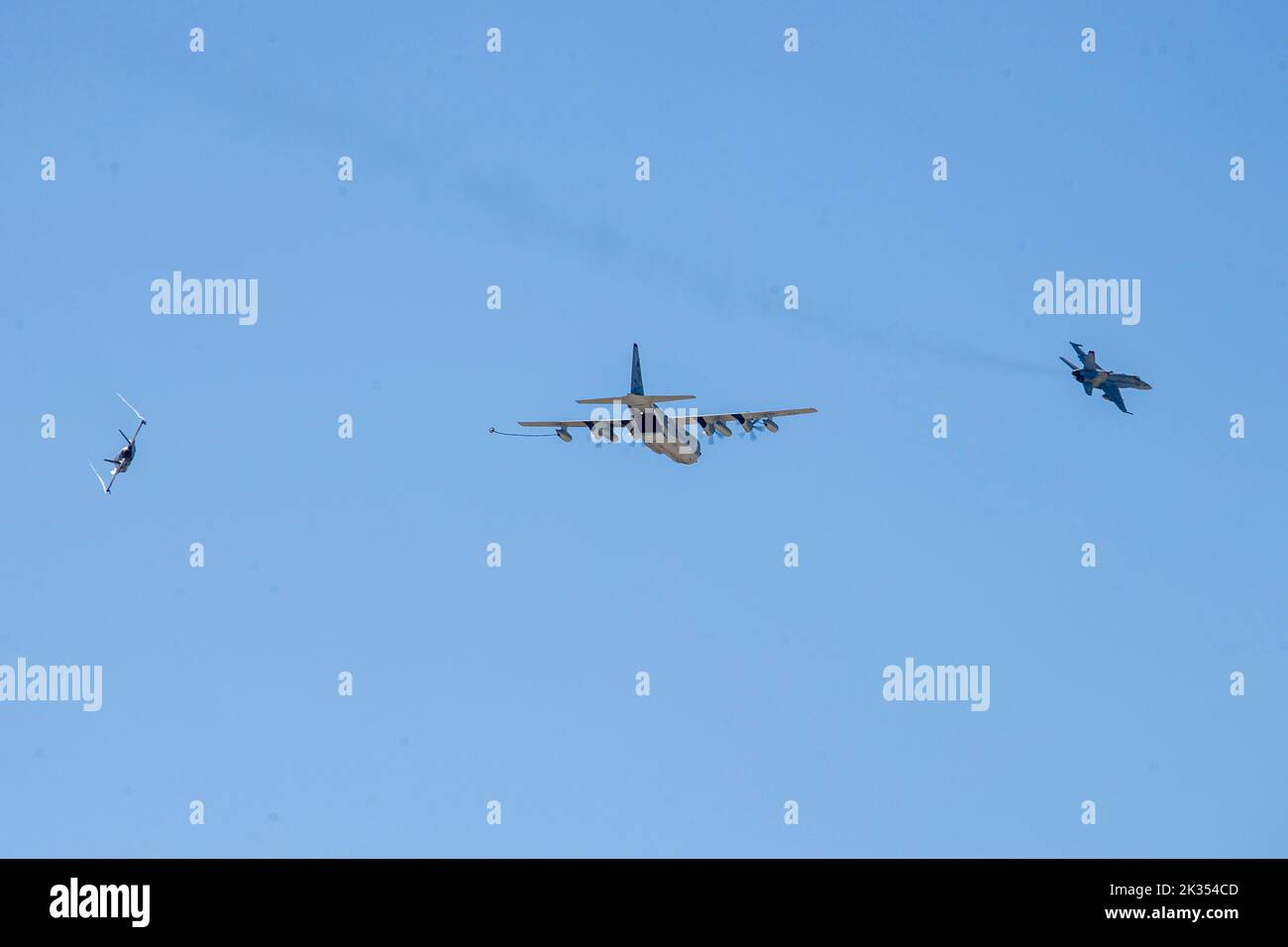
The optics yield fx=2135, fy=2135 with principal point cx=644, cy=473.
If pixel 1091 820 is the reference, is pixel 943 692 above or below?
above
